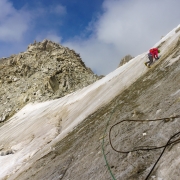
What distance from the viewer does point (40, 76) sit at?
142 feet

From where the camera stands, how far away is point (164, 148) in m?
6.33

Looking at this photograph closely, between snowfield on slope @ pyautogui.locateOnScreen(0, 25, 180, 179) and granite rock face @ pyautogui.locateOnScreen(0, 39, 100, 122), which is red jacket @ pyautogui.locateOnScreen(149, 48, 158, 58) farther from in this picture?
granite rock face @ pyautogui.locateOnScreen(0, 39, 100, 122)

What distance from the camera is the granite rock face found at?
128 feet

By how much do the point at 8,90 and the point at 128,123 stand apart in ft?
124

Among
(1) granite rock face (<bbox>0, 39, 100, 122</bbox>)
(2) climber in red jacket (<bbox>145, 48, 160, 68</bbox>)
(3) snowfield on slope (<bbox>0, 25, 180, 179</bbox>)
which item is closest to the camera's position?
(3) snowfield on slope (<bbox>0, 25, 180, 179</bbox>)

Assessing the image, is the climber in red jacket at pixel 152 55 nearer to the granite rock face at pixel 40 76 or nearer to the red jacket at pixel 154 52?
the red jacket at pixel 154 52

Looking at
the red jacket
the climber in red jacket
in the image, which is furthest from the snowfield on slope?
the red jacket

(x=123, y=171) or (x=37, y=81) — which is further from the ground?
(x=37, y=81)

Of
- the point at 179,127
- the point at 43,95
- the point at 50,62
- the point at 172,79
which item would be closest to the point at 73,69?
the point at 50,62

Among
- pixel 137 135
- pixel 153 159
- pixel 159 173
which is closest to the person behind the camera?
pixel 159 173

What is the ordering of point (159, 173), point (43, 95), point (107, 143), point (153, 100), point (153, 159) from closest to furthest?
point (159, 173), point (153, 159), point (107, 143), point (153, 100), point (43, 95)

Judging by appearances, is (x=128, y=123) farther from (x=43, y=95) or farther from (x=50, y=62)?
(x=50, y=62)

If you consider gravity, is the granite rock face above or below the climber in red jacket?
above

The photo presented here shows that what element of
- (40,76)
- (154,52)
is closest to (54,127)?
(154,52)
